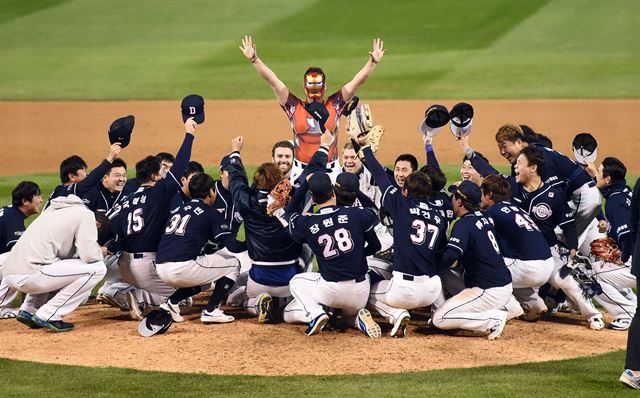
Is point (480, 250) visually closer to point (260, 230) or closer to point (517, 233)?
point (517, 233)

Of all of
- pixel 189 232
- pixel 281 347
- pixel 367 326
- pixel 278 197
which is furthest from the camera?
pixel 189 232

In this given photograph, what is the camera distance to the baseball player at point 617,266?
991 cm

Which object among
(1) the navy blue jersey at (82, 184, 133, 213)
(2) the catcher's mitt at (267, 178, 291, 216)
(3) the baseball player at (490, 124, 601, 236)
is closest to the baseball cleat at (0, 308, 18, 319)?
(1) the navy blue jersey at (82, 184, 133, 213)

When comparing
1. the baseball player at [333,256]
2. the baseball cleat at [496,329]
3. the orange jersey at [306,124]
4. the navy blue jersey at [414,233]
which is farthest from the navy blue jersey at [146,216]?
the baseball cleat at [496,329]

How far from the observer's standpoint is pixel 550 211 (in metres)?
10.2

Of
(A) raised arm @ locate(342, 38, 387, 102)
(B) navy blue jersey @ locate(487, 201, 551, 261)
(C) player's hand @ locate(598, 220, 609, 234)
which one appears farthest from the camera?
(A) raised arm @ locate(342, 38, 387, 102)

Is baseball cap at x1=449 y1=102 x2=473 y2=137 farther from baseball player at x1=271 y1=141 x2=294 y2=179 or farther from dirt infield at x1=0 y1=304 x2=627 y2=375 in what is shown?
dirt infield at x1=0 y1=304 x2=627 y2=375

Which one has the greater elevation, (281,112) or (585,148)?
(585,148)

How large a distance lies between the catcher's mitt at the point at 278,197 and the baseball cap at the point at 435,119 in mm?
2006

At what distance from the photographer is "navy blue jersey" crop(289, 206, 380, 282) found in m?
9.22

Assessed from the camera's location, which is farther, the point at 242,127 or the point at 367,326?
the point at 242,127

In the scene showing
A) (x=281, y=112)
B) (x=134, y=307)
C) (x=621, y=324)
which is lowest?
(x=621, y=324)

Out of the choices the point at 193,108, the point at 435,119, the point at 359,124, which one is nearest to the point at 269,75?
the point at 193,108

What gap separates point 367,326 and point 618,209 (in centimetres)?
278
